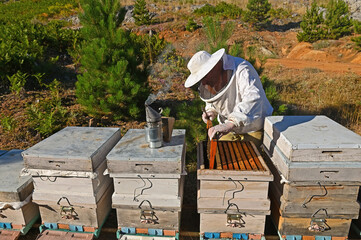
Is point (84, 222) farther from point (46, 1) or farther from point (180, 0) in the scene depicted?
point (46, 1)

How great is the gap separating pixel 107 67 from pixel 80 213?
355 cm

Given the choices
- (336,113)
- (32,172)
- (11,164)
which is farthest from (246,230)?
(336,113)

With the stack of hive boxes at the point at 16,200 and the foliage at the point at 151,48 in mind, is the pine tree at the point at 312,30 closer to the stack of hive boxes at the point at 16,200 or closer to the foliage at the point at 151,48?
the foliage at the point at 151,48

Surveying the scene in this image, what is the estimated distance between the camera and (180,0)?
92.5ft

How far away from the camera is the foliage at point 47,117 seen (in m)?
4.86

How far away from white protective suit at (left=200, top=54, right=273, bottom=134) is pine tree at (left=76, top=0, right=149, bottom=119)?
2853 millimetres

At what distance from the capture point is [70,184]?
2129 mm

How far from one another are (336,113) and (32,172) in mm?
6431

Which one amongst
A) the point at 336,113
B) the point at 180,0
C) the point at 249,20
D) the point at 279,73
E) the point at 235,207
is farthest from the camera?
the point at 180,0

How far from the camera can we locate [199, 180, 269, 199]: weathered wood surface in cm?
196

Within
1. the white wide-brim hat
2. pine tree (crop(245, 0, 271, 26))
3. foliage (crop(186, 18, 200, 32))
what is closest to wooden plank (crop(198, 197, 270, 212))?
the white wide-brim hat

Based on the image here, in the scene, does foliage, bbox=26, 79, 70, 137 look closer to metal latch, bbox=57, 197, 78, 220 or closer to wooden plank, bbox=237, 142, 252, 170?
metal latch, bbox=57, 197, 78, 220

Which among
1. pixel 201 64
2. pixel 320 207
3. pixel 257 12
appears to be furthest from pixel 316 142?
pixel 257 12

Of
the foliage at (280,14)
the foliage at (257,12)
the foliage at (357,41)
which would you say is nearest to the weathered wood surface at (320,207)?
the foliage at (357,41)
